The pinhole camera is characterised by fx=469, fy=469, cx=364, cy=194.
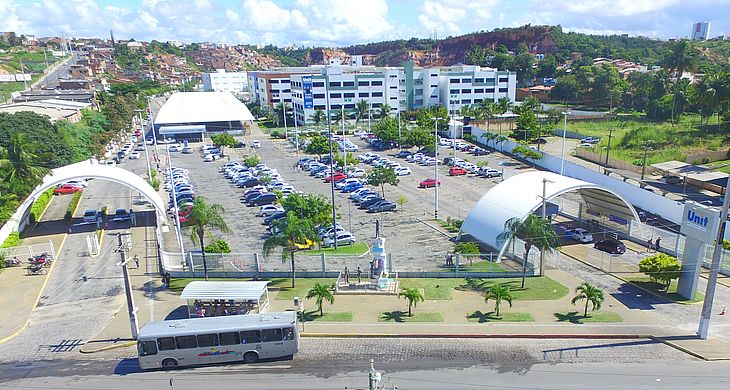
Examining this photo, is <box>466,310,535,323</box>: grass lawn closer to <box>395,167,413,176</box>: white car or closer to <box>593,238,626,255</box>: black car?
<box>593,238,626,255</box>: black car

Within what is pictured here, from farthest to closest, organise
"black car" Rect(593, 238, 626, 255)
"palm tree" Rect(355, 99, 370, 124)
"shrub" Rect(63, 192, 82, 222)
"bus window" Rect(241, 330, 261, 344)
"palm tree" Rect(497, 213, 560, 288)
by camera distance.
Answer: "palm tree" Rect(355, 99, 370, 124) → "shrub" Rect(63, 192, 82, 222) → "black car" Rect(593, 238, 626, 255) → "palm tree" Rect(497, 213, 560, 288) → "bus window" Rect(241, 330, 261, 344)

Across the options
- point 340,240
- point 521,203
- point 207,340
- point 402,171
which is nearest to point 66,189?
point 340,240

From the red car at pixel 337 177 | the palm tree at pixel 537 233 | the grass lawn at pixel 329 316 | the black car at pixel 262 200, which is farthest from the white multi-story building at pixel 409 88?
the grass lawn at pixel 329 316

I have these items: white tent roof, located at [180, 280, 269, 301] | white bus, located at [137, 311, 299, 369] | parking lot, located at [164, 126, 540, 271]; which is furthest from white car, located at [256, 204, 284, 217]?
white bus, located at [137, 311, 299, 369]

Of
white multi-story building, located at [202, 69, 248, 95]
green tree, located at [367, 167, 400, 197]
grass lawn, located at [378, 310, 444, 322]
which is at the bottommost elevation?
grass lawn, located at [378, 310, 444, 322]

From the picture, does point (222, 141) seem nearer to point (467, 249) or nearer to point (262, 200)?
point (262, 200)
